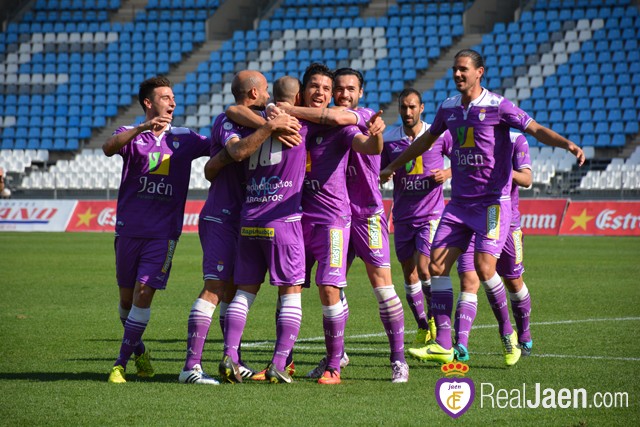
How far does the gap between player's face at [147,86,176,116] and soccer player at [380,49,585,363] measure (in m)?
2.46

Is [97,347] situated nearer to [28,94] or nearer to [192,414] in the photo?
[192,414]

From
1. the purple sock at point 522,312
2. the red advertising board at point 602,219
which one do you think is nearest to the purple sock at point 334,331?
the purple sock at point 522,312

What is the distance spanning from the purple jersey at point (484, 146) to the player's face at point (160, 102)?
2473 millimetres

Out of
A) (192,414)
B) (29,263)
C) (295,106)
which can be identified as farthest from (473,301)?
(29,263)

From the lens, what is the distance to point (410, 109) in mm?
9898

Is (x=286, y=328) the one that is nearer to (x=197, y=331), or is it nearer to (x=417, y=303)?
(x=197, y=331)

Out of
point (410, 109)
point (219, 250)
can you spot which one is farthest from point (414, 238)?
point (219, 250)

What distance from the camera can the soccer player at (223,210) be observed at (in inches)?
276

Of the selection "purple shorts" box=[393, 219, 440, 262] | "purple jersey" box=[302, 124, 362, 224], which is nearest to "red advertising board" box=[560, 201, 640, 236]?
"purple shorts" box=[393, 219, 440, 262]

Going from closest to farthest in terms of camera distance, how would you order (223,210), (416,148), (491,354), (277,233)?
A: 1. (277,233)
2. (223,210)
3. (416,148)
4. (491,354)

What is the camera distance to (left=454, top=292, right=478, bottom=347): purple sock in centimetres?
816

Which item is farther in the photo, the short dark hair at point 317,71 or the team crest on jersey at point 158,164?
the team crest on jersey at point 158,164

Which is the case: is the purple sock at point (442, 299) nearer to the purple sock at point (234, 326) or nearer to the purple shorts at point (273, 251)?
the purple shorts at point (273, 251)

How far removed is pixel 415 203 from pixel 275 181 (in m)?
3.39
